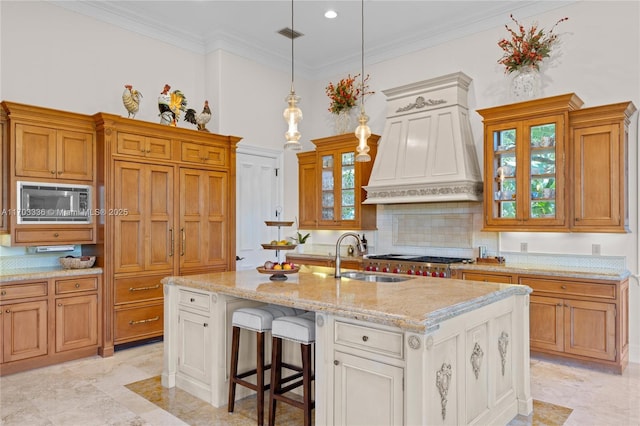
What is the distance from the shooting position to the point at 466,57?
5371 mm

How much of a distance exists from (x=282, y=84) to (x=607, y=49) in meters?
4.20

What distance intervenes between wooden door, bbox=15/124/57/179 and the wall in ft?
1.75

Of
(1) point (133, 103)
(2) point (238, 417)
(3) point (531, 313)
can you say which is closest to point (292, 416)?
(2) point (238, 417)

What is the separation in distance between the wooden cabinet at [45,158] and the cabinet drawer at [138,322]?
2.86 ft

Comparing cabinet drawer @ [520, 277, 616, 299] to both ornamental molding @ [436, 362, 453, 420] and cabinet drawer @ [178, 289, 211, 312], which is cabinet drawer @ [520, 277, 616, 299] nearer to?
ornamental molding @ [436, 362, 453, 420]

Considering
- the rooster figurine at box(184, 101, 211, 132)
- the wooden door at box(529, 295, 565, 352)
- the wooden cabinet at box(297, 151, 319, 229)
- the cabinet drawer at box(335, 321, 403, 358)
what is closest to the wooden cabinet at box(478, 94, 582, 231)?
the wooden door at box(529, 295, 565, 352)

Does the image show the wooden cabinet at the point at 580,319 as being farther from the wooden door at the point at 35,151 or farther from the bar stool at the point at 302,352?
the wooden door at the point at 35,151

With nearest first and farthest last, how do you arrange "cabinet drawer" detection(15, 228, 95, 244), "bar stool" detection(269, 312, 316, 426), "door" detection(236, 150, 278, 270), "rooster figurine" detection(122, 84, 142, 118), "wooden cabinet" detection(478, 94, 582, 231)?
"bar stool" detection(269, 312, 316, 426) < "cabinet drawer" detection(15, 228, 95, 244) < "wooden cabinet" detection(478, 94, 582, 231) < "rooster figurine" detection(122, 84, 142, 118) < "door" detection(236, 150, 278, 270)

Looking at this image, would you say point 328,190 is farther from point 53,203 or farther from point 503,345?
point 503,345

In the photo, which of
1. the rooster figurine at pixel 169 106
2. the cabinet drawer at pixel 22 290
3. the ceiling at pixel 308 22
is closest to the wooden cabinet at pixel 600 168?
the ceiling at pixel 308 22

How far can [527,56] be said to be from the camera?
4578mm

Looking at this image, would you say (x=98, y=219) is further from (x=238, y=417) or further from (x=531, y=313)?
(x=531, y=313)

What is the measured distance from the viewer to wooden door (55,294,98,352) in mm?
4141

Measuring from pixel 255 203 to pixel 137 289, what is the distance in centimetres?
221
